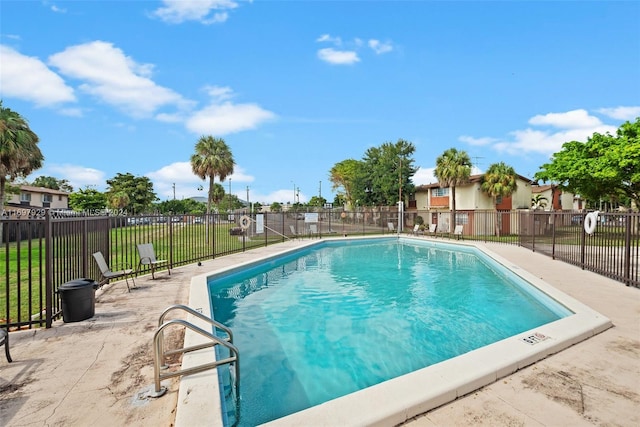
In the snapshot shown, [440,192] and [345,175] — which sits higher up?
[345,175]

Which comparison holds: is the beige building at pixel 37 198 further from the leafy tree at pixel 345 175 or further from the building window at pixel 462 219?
the building window at pixel 462 219

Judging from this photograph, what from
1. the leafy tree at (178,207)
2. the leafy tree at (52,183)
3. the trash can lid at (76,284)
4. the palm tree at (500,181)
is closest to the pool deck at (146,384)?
the trash can lid at (76,284)

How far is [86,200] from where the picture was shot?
52.2m

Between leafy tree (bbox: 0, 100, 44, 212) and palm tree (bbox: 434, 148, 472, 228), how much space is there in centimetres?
3102

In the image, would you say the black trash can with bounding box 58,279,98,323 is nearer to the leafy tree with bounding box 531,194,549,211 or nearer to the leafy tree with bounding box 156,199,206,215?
the leafy tree with bounding box 531,194,549,211

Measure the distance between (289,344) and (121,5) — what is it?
9.85 m

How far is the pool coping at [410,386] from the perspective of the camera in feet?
8.86

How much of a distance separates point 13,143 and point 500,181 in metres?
35.3

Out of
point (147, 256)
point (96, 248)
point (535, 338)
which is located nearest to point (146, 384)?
point (535, 338)

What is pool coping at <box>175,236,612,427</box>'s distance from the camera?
106 inches

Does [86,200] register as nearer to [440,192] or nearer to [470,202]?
[440,192]

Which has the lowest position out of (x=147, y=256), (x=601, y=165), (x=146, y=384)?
(x=146, y=384)

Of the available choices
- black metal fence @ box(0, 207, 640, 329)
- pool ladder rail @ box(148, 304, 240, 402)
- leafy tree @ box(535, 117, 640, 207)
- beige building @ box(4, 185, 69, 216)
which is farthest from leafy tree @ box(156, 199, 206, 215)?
pool ladder rail @ box(148, 304, 240, 402)

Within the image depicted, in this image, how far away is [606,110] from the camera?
Answer: 27234 millimetres
